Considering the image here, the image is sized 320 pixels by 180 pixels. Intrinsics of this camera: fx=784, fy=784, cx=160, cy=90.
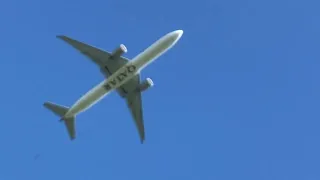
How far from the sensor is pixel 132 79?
11075cm

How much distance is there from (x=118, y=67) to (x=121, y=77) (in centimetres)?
281

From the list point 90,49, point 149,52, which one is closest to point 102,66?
point 90,49

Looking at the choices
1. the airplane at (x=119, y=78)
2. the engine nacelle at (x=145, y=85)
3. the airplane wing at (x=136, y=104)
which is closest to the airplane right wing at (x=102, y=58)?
the airplane at (x=119, y=78)

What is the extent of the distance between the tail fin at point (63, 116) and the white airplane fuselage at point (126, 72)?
7.48 ft

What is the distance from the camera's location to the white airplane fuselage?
102 metres

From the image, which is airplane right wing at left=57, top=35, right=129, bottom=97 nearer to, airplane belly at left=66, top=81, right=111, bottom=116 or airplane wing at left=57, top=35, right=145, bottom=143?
airplane wing at left=57, top=35, right=145, bottom=143

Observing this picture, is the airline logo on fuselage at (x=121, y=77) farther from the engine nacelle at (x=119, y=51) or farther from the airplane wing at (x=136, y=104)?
the airplane wing at (x=136, y=104)

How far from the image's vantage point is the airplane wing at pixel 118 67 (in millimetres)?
107438

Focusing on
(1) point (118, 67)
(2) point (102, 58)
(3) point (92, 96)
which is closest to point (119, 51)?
(1) point (118, 67)

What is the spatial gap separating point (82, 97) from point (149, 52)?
11328mm

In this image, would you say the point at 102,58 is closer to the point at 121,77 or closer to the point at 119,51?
the point at 119,51

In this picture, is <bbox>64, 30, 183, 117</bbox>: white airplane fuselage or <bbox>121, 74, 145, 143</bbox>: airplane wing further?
<bbox>121, 74, 145, 143</bbox>: airplane wing

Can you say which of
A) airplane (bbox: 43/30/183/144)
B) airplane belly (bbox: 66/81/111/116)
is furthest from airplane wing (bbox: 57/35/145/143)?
airplane belly (bbox: 66/81/111/116)

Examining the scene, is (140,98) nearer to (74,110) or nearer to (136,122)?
(136,122)
